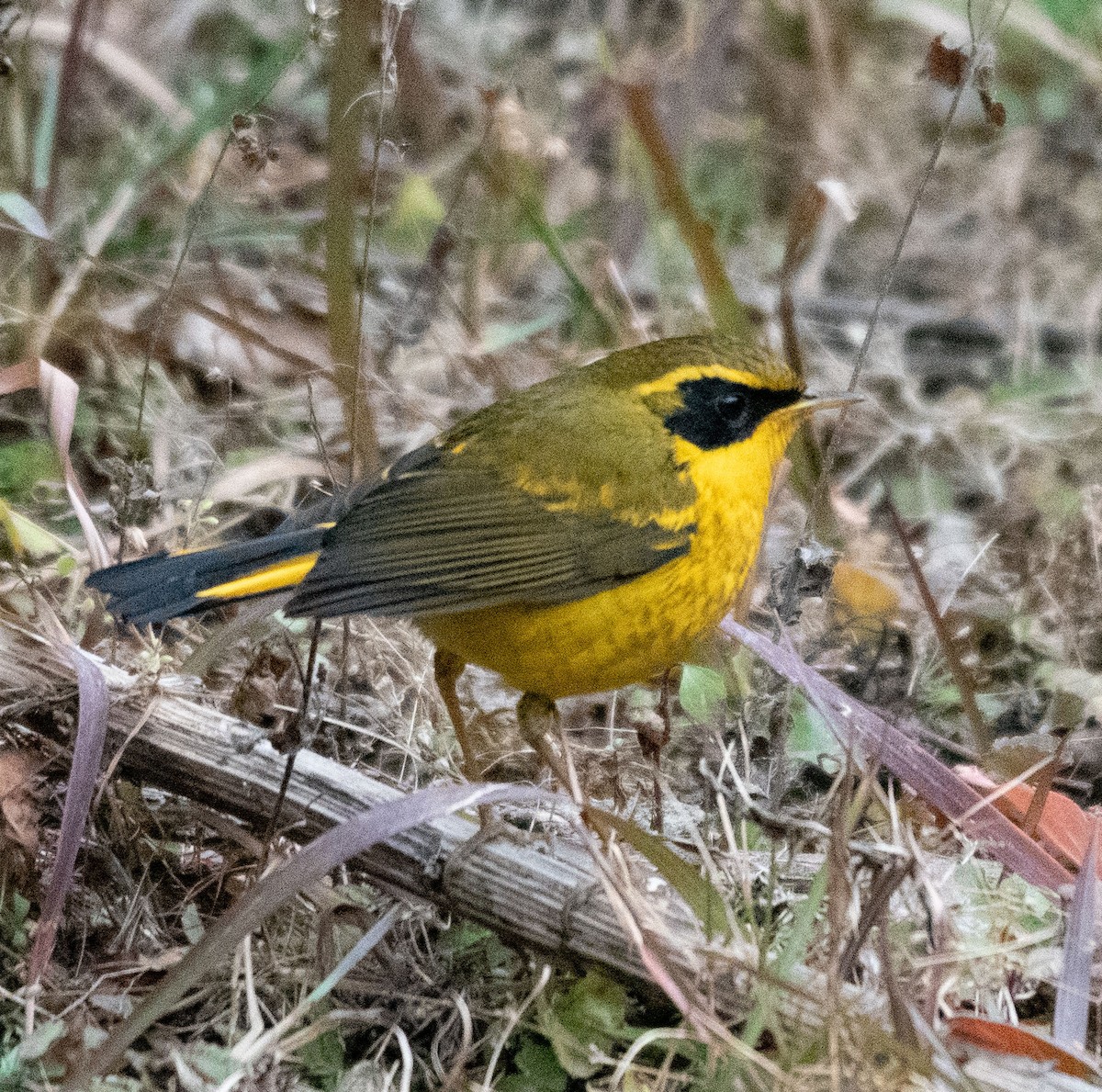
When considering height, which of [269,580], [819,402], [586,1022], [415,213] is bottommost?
[586,1022]

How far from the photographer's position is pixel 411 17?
3.67 meters

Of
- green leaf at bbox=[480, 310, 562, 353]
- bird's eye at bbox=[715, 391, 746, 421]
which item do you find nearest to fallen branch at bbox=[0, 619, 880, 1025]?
bird's eye at bbox=[715, 391, 746, 421]

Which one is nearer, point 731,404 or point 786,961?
point 786,961

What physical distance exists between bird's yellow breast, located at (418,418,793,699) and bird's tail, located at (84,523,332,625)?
0.31 m

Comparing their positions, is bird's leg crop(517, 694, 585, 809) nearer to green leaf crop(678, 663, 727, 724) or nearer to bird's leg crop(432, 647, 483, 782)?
bird's leg crop(432, 647, 483, 782)

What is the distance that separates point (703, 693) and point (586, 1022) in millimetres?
1038

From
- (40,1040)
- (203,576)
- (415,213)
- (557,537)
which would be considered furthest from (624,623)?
(415,213)

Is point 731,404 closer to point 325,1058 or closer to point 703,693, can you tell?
point 703,693

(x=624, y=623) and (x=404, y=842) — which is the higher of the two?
(x=624, y=623)

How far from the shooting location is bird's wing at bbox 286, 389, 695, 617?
10.1 feet

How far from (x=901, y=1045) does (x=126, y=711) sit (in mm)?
1497

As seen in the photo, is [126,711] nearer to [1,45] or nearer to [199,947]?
[199,947]

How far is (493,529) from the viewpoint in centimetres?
332

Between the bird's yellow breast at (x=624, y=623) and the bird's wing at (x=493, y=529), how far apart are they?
0.12ft
